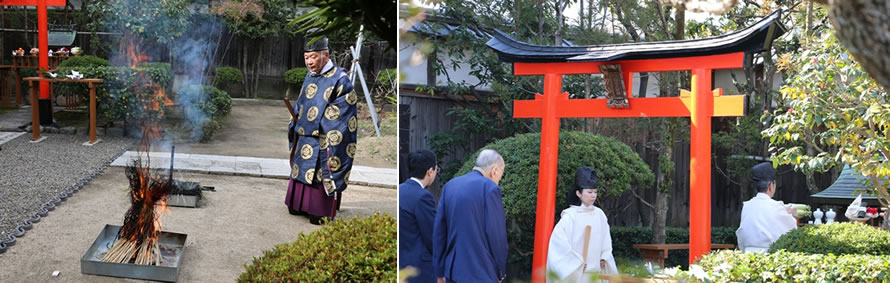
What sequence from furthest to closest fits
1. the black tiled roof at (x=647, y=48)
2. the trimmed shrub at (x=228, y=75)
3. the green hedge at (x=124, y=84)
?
the trimmed shrub at (x=228, y=75) < the green hedge at (x=124, y=84) < the black tiled roof at (x=647, y=48)

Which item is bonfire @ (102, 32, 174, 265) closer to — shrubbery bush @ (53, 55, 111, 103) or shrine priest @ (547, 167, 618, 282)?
shrubbery bush @ (53, 55, 111, 103)

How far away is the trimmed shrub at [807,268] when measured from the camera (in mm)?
3014

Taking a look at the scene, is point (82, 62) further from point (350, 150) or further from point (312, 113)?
point (350, 150)

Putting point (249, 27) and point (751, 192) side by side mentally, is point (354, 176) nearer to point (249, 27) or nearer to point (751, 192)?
point (249, 27)

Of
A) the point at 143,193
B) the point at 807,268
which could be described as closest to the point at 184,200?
the point at 143,193

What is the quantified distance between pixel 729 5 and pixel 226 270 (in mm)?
2678

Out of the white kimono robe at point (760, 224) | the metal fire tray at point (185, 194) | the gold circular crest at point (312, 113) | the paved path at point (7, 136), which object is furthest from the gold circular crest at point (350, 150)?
the white kimono robe at point (760, 224)

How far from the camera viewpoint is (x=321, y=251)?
2.56 meters

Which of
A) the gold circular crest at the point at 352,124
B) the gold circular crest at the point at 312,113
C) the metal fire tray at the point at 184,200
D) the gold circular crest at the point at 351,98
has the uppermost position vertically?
the gold circular crest at the point at 351,98

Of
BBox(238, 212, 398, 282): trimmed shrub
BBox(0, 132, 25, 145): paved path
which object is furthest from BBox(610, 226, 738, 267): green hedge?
BBox(0, 132, 25, 145): paved path

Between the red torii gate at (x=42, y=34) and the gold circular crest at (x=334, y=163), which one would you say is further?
the gold circular crest at (x=334, y=163)

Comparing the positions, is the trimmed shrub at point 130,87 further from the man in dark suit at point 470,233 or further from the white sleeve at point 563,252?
the white sleeve at point 563,252

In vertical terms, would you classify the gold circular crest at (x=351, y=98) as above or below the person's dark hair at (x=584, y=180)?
above

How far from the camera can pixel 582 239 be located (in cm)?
298
